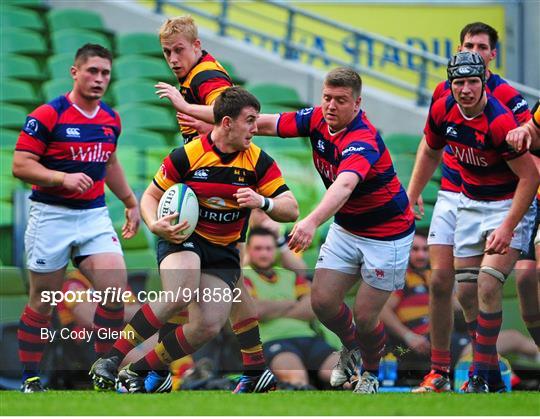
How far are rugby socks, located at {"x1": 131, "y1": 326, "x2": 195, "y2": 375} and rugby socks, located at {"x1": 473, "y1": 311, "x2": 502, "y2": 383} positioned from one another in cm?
170

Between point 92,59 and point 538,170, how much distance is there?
9.17 ft

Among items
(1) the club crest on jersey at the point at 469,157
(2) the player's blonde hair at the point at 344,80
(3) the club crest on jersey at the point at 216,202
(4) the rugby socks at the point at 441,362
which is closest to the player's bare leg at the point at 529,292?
(4) the rugby socks at the point at 441,362

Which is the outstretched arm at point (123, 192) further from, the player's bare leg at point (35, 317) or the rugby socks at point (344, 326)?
the rugby socks at point (344, 326)

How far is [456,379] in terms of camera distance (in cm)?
787

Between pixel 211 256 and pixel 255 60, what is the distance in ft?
20.1

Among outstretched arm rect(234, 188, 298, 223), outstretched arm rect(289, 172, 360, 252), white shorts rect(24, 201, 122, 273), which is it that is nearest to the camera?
outstretched arm rect(289, 172, 360, 252)

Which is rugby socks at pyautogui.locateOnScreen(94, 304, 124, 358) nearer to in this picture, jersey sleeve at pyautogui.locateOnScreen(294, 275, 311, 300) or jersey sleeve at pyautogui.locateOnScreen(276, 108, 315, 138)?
jersey sleeve at pyautogui.locateOnScreen(294, 275, 311, 300)

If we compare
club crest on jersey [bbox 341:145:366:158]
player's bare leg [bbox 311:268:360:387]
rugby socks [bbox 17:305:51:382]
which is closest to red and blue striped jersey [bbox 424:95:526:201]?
club crest on jersey [bbox 341:145:366:158]

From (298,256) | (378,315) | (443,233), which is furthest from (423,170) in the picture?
(298,256)

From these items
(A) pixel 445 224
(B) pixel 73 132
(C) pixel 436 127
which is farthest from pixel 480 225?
(B) pixel 73 132

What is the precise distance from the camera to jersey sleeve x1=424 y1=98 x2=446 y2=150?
7236 millimetres

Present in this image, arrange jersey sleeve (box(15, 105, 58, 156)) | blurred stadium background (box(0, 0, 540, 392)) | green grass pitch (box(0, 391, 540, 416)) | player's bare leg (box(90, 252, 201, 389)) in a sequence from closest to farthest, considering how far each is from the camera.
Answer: green grass pitch (box(0, 391, 540, 416)) → player's bare leg (box(90, 252, 201, 389)) → jersey sleeve (box(15, 105, 58, 156)) → blurred stadium background (box(0, 0, 540, 392))

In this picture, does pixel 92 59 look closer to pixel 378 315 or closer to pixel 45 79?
pixel 378 315

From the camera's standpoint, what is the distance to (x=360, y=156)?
6.80m
